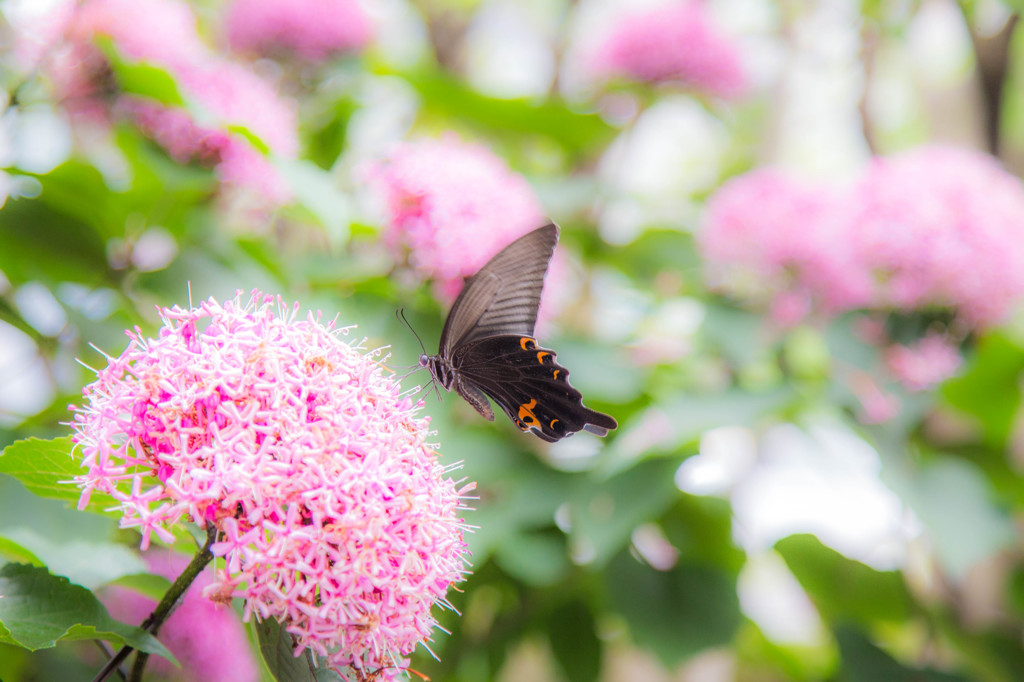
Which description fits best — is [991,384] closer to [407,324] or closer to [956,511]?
[956,511]

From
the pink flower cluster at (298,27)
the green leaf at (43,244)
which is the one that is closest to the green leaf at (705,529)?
the green leaf at (43,244)

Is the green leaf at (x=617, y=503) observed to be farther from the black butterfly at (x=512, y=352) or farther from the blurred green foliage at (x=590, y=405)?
the black butterfly at (x=512, y=352)

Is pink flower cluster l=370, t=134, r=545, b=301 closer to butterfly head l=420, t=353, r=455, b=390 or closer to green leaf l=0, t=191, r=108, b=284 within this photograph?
butterfly head l=420, t=353, r=455, b=390

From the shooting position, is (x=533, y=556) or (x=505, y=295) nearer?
(x=505, y=295)

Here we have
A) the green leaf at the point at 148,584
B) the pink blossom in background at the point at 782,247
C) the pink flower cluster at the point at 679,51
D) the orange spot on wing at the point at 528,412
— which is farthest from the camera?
the pink flower cluster at the point at 679,51

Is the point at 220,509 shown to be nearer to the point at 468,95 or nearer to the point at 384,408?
the point at 384,408

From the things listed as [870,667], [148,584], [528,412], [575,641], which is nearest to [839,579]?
[870,667]

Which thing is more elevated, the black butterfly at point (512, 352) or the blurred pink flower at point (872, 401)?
the black butterfly at point (512, 352)

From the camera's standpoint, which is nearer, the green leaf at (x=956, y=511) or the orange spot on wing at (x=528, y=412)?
the orange spot on wing at (x=528, y=412)
